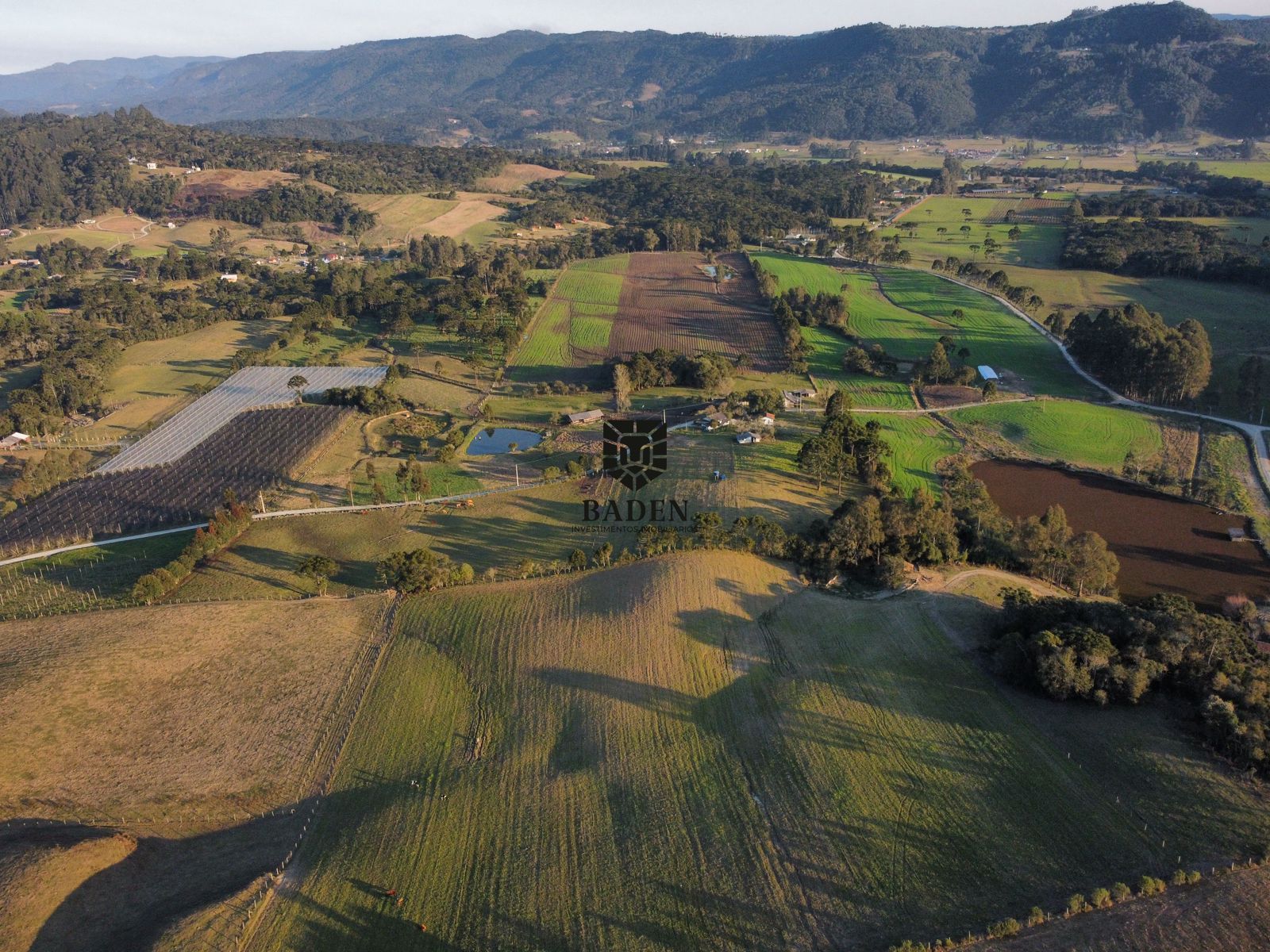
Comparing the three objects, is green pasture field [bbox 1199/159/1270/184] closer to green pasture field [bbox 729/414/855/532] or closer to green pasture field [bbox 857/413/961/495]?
green pasture field [bbox 857/413/961/495]

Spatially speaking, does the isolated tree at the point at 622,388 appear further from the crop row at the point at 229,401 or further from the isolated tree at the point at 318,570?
the isolated tree at the point at 318,570

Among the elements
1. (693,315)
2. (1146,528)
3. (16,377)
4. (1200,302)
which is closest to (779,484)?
(1146,528)

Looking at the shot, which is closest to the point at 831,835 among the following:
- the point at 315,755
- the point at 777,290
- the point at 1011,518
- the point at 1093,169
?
the point at 315,755

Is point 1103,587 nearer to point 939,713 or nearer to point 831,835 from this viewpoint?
point 939,713

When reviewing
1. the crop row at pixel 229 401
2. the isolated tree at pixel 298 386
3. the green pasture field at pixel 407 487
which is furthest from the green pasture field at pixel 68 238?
the green pasture field at pixel 407 487

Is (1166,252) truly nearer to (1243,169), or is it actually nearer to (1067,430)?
(1067,430)

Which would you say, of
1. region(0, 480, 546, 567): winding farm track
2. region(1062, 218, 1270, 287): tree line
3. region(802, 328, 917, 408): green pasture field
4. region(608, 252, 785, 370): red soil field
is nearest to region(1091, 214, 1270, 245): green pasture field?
region(1062, 218, 1270, 287): tree line

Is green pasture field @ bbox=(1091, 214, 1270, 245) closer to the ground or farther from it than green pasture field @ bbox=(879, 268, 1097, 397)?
farther from it
